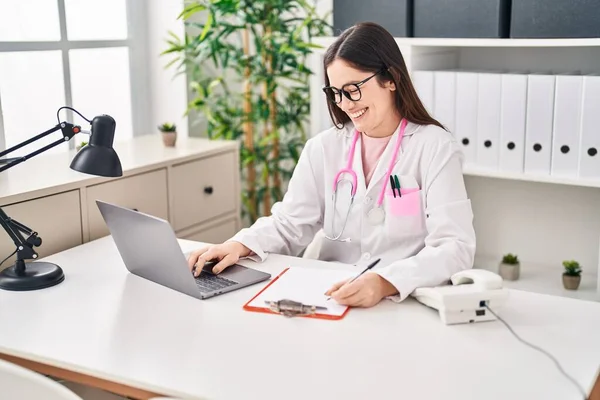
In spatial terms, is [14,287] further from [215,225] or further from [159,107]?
[159,107]

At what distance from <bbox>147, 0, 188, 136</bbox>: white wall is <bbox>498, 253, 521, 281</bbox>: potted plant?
1427 mm

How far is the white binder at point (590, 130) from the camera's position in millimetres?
2365

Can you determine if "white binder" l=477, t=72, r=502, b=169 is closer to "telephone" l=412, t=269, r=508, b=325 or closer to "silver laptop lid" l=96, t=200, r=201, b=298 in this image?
"telephone" l=412, t=269, r=508, b=325

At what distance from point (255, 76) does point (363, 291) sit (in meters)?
1.66

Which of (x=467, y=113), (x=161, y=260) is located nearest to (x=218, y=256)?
(x=161, y=260)

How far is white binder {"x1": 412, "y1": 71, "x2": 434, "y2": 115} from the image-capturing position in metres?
2.70

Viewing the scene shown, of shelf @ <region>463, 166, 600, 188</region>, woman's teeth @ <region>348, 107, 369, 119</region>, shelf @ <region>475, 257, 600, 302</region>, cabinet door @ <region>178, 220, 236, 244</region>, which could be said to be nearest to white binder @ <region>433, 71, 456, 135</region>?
shelf @ <region>463, 166, 600, 188</region>

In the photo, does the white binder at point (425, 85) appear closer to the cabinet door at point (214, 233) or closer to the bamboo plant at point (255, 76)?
the bamboo plant at point (255, 76)

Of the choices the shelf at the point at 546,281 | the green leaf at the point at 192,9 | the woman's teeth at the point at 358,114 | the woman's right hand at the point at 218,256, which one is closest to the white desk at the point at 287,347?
the woman's right hand at the point at 218,256

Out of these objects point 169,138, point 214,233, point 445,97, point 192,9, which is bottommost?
point 214,233

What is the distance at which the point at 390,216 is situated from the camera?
1993mm

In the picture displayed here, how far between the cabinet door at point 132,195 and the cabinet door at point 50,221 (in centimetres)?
6

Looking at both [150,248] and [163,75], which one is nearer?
[150,248]

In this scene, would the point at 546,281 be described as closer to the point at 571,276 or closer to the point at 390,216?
the point at 571,276
